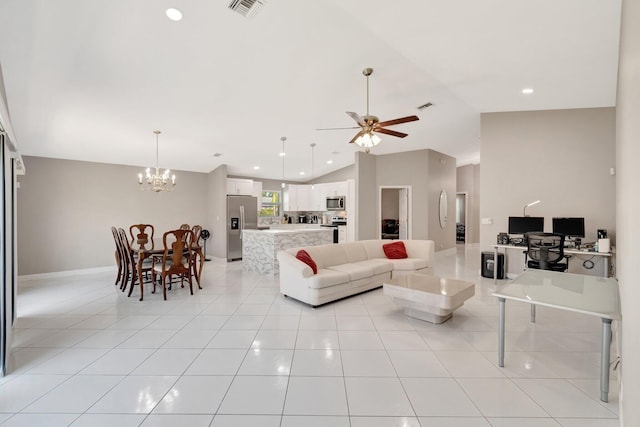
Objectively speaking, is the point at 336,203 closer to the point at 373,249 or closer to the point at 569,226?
the point at 373,249

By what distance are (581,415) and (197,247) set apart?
498 centimetres

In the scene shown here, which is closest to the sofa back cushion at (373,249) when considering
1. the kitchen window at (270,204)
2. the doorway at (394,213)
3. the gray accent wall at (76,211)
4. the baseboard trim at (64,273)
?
the doorway at (394,213)

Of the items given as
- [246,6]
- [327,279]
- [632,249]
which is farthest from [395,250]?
[246,6]

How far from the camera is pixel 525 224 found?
495 centimetres

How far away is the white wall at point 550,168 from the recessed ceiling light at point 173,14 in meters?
5.25

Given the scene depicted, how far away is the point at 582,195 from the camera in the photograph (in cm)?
479

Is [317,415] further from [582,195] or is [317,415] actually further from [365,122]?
[582,195]

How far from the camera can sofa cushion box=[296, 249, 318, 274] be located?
13.4 feet

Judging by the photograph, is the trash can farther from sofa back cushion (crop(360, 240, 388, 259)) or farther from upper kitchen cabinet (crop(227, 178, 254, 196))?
upper kitchen cabinet (crop(227, 178, 254, 196))

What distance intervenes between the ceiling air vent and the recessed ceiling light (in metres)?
0.50

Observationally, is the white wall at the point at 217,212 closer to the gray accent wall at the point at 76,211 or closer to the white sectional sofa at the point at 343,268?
the gray accent wall at the point at 76,211

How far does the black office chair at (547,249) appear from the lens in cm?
402

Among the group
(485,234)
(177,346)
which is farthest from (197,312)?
(485,234)

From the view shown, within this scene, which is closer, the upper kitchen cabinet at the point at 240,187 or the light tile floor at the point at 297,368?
the light tile floor at the point at 297,368
